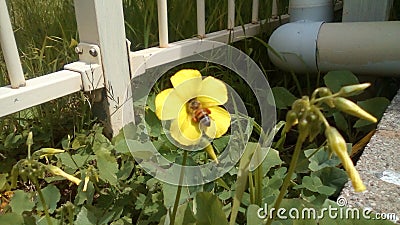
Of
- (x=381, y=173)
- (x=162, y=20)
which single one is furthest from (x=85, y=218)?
(x=162, y=20)

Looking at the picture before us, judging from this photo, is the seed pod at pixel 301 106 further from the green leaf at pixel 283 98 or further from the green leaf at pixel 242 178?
the green leaf at pixel 283 98

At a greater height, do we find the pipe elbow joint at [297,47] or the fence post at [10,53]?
the fence post at [10,53]

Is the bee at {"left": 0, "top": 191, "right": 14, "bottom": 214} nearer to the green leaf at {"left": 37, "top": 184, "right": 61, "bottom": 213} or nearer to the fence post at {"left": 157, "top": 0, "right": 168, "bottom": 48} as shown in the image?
the green leaf at {"left": 37, "top": 184, "right": 61, "bottom": 213}

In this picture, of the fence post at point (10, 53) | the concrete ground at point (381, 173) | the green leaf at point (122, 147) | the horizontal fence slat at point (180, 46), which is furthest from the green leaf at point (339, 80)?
the fence post at point (10, 53)

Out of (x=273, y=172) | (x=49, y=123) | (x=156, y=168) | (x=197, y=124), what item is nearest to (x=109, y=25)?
(x=49, y=123)

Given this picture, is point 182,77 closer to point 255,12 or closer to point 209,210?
point 209,210

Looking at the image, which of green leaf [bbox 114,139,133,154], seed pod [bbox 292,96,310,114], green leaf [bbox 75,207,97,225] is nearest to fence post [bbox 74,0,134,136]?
green leaf [bbox 114,139,133,154]

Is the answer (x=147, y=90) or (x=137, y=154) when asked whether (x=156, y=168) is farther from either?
(x=147, y=90)
